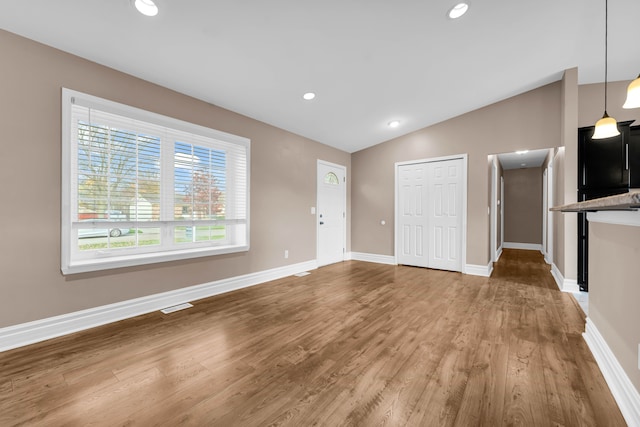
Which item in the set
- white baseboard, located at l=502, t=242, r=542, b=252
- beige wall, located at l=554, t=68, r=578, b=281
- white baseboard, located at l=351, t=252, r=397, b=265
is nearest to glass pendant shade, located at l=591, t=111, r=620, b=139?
beige wall, located at l=554, t=68, r=578, b=281

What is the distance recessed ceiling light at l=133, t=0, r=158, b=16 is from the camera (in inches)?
80.5

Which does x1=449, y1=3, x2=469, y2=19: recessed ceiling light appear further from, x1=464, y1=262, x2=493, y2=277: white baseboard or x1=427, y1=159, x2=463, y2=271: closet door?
x1=464, y1=262, x2=493, y2=277: white baseboard

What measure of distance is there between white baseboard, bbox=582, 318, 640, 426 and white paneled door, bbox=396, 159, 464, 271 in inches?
112

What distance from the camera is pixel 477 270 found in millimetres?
4793

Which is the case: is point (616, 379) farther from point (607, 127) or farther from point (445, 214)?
point (445, 214)

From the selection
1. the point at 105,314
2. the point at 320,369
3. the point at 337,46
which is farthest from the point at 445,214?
the point at 105,314

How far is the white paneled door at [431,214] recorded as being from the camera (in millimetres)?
5020

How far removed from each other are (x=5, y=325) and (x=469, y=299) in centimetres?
465

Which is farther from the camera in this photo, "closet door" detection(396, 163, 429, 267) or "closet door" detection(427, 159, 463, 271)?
"closet door" detection(396, 163, 429, 267)

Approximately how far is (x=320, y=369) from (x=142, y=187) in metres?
2.59

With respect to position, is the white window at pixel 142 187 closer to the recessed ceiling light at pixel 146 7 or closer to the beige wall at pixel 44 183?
the beige wall at pixel 44 183

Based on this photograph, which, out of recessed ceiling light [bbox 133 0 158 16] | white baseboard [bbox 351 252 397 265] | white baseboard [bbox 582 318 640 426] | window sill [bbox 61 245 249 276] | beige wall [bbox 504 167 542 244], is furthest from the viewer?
beige wall [bbox 504 167 542 244]

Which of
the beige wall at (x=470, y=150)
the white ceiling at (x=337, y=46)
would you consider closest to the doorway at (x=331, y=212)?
the beige wall at (x=470, y=150)

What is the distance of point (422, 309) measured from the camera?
10.4 feet
